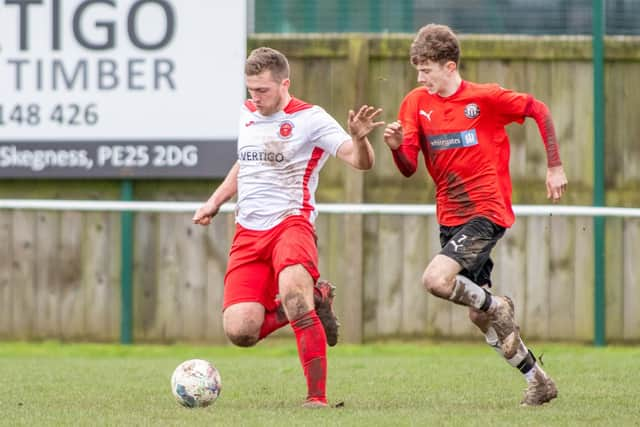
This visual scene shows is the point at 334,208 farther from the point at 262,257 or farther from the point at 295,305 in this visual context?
the point at 295,305

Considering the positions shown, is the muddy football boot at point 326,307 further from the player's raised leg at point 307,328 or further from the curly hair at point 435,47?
the curly hair at point 435,47

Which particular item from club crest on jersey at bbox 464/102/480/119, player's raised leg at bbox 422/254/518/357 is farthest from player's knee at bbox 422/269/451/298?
club crest on jersey at bbox 464/102/480/119

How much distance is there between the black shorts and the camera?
24.5 feet

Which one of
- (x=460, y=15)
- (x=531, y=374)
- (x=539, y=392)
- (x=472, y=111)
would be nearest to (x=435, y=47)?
(x=472, y=111)

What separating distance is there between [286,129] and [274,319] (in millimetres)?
1042

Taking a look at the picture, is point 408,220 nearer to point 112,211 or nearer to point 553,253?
point 553,253

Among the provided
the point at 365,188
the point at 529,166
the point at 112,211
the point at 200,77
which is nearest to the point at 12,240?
the point at 112,211

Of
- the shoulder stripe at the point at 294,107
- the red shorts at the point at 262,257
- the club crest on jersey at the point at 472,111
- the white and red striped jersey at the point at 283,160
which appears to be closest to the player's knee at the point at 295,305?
the red shorts at the point at 262,257

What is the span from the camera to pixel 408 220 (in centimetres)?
1188

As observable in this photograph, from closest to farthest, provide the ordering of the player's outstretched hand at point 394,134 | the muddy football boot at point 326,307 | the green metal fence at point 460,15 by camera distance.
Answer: the player's outstretched hand at point 394,134 < the muddy football boot at point 326,307 < the green metal fence at point 460,15

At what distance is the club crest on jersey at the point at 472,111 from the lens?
772 cm

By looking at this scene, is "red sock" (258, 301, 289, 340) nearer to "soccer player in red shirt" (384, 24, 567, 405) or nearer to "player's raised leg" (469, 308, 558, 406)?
"soccer player in red shirt" (384, 24, 567, 405)

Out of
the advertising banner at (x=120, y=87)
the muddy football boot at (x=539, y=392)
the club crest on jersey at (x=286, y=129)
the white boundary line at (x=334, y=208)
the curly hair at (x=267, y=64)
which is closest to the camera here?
the muddy football boot at (x=539, y=392)

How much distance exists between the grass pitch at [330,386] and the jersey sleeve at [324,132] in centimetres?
140
